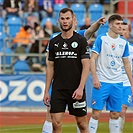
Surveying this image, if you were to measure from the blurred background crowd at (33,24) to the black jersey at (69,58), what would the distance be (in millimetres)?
9457

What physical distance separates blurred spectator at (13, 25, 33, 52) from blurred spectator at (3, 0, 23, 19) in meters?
1.61

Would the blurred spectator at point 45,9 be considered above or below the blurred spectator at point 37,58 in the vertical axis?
above

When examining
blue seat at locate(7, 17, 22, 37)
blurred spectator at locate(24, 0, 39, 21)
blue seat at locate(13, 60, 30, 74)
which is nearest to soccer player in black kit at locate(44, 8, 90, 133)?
blue seat at locate(13, 60, 30, 74)

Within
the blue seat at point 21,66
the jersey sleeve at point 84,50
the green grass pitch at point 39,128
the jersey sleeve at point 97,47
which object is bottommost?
the green grass pitch at point 39,128

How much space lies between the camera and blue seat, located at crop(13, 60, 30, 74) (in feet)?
59.9

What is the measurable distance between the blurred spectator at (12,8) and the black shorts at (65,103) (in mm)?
13251

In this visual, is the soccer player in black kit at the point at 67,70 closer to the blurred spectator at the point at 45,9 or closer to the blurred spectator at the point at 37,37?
the blurred spectator at the point at 37,37

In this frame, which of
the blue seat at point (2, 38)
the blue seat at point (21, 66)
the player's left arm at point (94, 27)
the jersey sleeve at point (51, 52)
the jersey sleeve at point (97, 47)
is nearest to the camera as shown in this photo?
the jersey sleeve at point (51, 52)

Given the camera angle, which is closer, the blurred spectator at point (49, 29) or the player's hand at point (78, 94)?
the player's hand at point (78, 94)

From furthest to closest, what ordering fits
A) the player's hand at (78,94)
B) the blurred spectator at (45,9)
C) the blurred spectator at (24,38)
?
1. the blurred spectator at (45,9)
2. the blurred spectator at (24,38)
3. the player's hand at (78,94)

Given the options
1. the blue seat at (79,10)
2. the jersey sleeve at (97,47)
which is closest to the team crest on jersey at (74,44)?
the jersey sleeve at (97,47)

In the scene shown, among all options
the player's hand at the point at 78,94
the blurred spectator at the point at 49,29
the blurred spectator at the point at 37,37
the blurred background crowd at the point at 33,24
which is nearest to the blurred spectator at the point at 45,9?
the blurred background crowd at the point at 33,24

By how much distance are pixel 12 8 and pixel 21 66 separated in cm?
412

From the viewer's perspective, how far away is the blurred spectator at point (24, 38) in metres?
18.9
